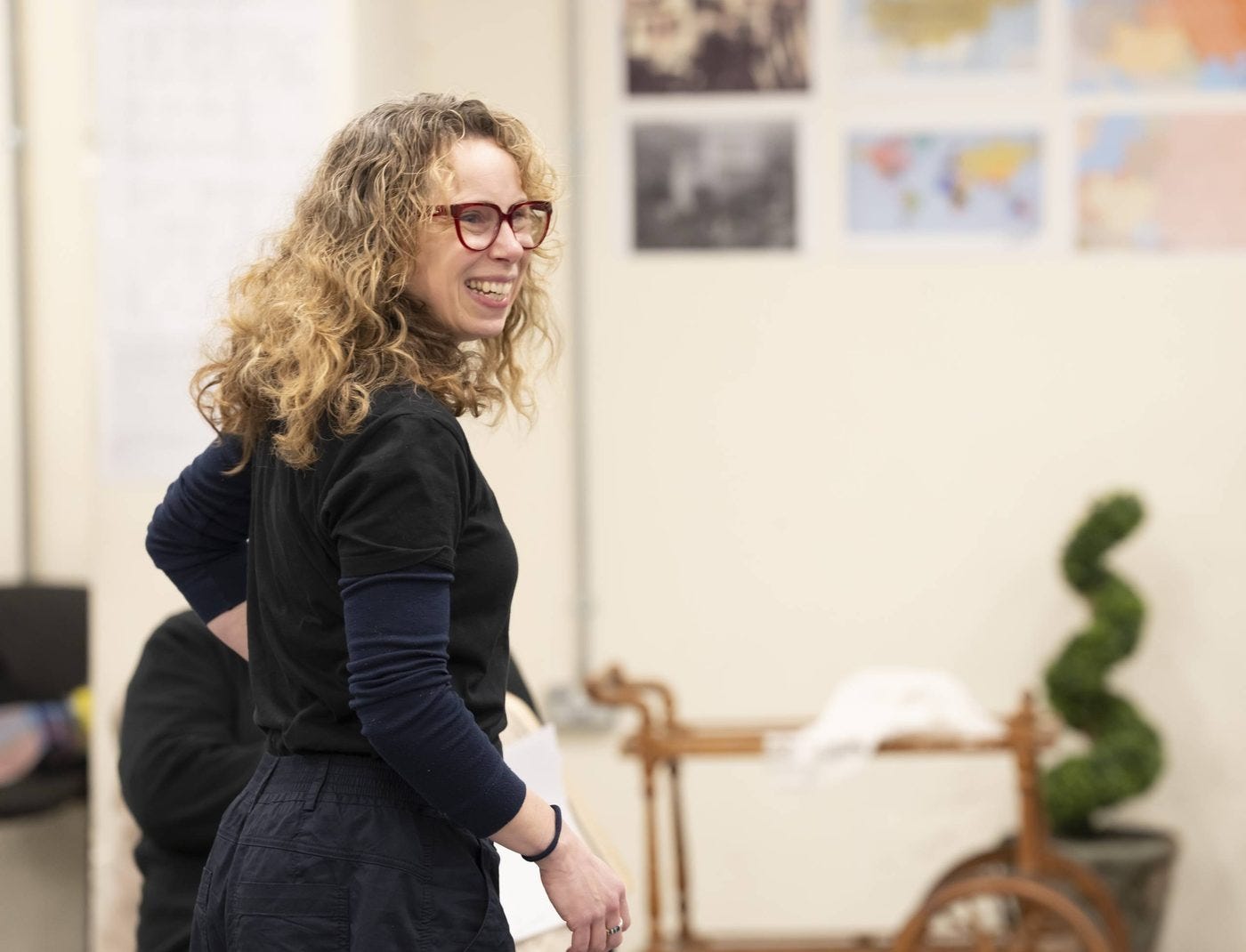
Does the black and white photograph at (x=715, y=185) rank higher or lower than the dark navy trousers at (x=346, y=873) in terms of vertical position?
higher

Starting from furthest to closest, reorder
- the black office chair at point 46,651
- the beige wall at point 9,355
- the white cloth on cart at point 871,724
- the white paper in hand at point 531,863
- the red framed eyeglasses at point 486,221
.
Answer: the beige wall at point 9,355 → the black office chair at point 46,651 → the white cloth on cart at point 871,724 → the white paper in hand at point 531,863 → the red framed eyeglasses at point 486,221

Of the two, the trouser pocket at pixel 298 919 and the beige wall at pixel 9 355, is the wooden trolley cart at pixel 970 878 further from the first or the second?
the trouser pocket at pixel 298 919

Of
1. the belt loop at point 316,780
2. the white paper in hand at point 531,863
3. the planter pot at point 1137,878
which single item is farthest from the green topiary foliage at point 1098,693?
the belt loop at point 316,780

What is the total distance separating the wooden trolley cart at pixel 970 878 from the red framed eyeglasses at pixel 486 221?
5.82 ft

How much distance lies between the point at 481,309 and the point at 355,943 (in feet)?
1.61

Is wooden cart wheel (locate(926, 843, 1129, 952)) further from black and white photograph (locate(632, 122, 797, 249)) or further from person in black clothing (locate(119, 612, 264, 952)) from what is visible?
person in black clothing (locate(119, 612, 264, 952))

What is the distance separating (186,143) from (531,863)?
1.75 metres

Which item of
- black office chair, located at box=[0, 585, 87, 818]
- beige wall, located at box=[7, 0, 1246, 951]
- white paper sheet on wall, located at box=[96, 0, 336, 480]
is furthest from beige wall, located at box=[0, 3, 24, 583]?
beige wall, located at box=[7, 0, 1246, 951]

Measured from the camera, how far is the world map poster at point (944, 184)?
3.78 meters

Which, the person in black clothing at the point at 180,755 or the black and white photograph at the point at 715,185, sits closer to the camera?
the person in black clothing at the point at 180,755

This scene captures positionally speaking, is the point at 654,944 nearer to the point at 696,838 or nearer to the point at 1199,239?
the point at 696,838

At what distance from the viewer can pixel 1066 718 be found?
3561 mm

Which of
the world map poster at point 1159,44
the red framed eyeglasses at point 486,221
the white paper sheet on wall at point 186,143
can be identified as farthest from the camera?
the world map poster at point 1159,44

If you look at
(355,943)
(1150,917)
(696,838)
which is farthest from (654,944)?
(355,943)
